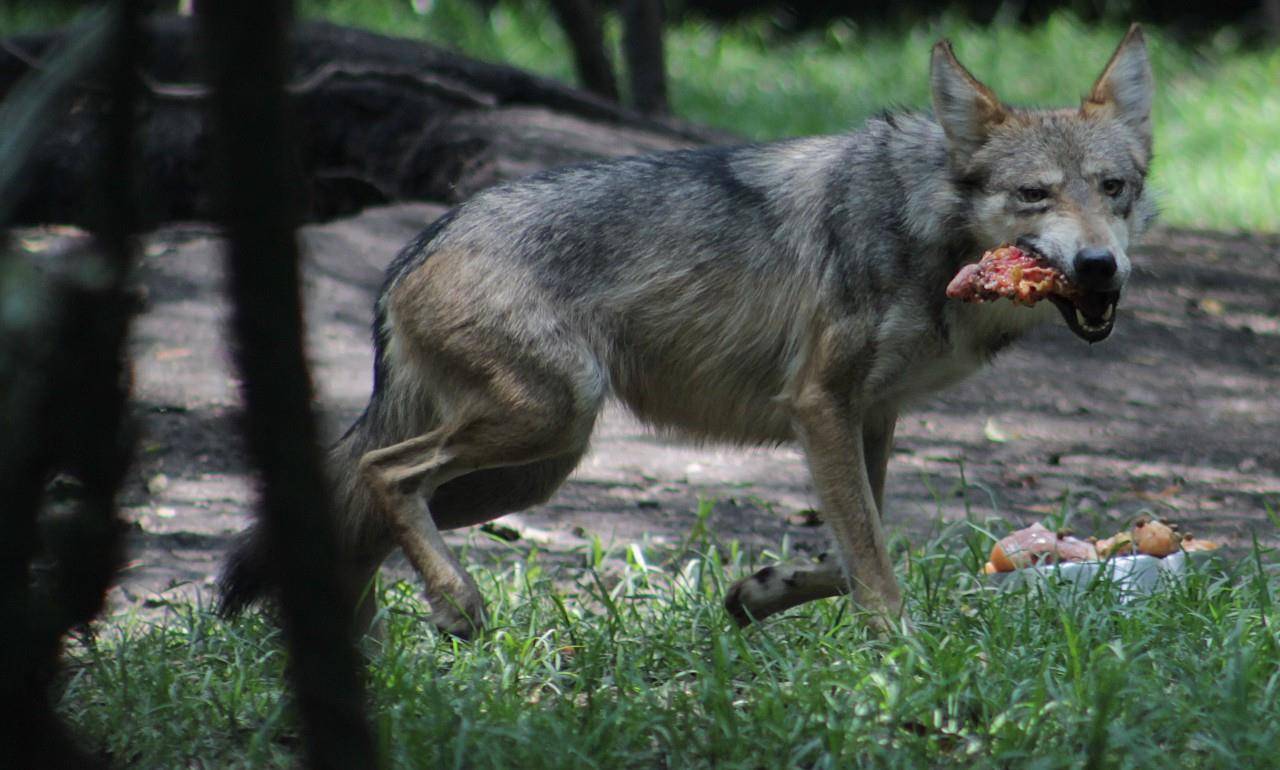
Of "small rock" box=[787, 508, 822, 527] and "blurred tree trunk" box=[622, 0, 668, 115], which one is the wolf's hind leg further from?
"blurred tree trunk" box=[622, 0, 668, 115]

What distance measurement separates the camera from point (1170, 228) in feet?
33.4

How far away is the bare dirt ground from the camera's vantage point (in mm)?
5586

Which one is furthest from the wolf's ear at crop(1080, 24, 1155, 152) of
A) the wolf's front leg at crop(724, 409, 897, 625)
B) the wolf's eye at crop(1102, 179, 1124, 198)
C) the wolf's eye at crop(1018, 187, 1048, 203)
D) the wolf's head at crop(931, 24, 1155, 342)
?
the wolf's front leg at crop(724, 409, 897, 625)

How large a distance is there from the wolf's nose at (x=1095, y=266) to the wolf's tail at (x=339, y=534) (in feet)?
7.21

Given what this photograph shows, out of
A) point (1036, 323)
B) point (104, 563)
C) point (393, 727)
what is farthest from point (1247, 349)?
point (104, 563)

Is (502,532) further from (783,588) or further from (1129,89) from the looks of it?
(1129,89)

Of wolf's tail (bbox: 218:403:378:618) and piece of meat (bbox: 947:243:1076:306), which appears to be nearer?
piece of meat (bbox: 947:243:1076:306)

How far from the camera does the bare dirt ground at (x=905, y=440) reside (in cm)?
559

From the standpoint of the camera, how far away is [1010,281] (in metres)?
4.03

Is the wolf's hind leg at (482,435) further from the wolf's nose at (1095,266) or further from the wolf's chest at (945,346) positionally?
the wolf's nose at (1095,266)

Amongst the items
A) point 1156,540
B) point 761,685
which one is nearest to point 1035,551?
point 1156,540

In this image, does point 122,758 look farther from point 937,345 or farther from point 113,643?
point 937,345

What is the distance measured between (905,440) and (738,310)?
90.9 inches

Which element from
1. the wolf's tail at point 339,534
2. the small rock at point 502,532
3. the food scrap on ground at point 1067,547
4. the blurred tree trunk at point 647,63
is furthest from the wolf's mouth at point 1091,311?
the blurred tree trunk at point 647,63
